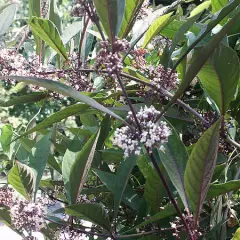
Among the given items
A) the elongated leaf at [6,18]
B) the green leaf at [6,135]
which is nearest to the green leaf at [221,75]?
the elongated leaf at [6,18]

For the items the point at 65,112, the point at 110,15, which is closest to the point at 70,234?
the point at 65,112

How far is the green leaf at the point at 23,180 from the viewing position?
0.69m

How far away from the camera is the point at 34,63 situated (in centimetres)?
80

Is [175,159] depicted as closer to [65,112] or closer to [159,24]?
[65,112]

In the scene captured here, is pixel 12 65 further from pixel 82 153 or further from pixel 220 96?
pixel 220 96

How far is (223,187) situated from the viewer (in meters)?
0.63

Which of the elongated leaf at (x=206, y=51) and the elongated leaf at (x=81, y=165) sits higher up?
the elongated leaf at (x=206, y=51)

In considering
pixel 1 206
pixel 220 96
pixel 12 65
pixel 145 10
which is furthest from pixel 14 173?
pixel 145 10

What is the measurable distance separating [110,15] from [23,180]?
0.29 meters

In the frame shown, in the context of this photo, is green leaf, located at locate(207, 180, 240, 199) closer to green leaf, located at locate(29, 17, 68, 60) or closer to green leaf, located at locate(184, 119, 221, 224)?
green leaf, located at locate(184, 119, 221, 224)

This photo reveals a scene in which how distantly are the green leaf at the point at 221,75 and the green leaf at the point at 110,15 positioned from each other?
144 mm

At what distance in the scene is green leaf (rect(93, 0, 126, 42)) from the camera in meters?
0.61

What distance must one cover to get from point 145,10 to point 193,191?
1.55 ft

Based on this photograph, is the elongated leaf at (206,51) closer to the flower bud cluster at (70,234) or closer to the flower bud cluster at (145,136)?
the flower bud cluster at (145,136)
